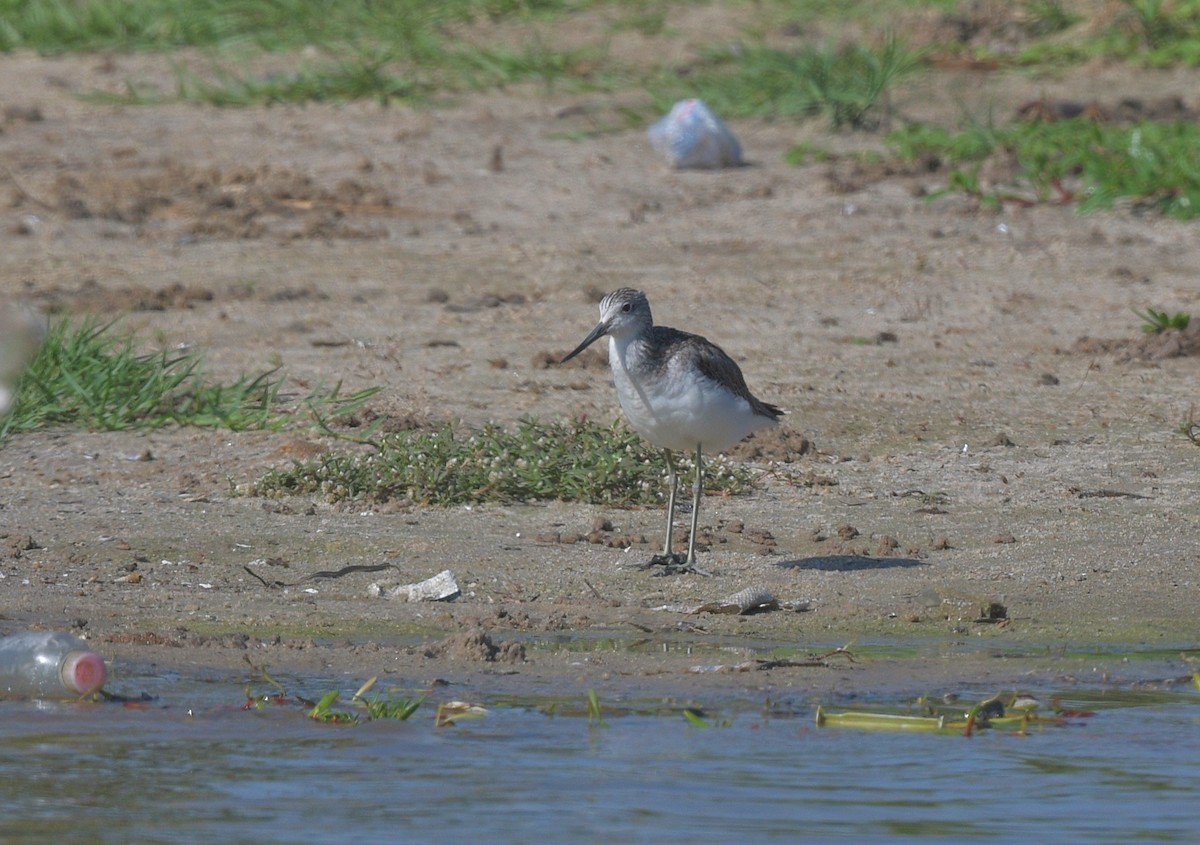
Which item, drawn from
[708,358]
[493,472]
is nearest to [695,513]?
A: [708,358]

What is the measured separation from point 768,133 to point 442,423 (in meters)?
4.99

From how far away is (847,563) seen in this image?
683 cm

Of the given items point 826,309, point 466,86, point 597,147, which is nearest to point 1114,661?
point 826,309

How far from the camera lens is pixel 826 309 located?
991 centimetres

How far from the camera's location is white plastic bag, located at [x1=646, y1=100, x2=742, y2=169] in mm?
11859

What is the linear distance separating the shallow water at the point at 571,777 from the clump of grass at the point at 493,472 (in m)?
1.94

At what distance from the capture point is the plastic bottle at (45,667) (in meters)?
5.36

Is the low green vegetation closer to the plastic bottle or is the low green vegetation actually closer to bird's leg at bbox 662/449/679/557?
bird's leg at bbox 662/449/679/557

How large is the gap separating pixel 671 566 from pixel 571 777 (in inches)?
74.4

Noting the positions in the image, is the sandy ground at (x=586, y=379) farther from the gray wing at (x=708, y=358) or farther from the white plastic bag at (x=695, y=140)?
the gray wing at (x=708, y=358)

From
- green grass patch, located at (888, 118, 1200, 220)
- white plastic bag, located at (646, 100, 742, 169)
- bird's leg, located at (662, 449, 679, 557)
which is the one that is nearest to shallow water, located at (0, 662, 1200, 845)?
bird's leg, located at (662, 449, 679, 557)

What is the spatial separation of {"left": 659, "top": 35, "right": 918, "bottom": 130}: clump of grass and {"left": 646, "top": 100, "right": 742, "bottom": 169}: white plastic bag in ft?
2.10

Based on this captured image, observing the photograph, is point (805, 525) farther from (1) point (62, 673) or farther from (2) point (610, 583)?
(1) point (62, 673)

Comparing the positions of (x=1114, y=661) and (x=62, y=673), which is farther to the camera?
(x=1114, y=661)
